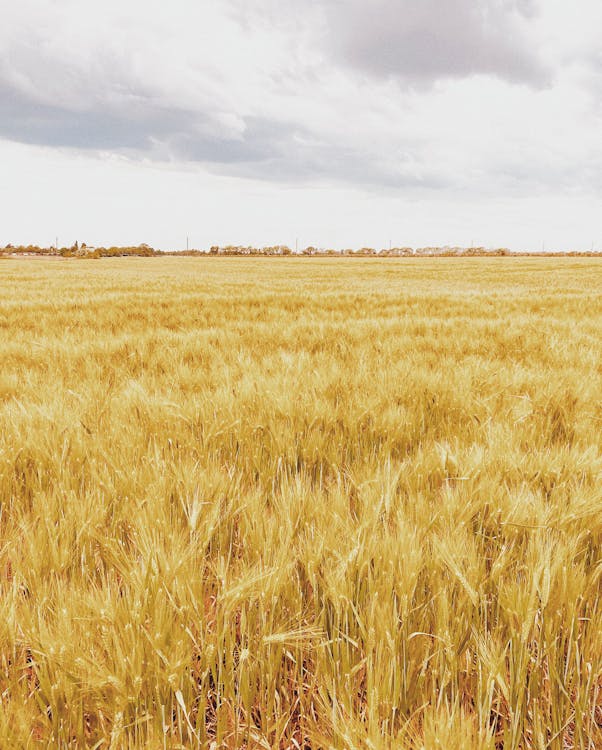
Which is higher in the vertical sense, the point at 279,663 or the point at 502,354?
the point at 502,354

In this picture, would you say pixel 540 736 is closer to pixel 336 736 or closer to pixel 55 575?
pixel 336 736

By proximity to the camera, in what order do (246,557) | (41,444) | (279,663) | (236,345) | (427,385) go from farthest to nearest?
1. (236,345)
2. (427,385)
3. (41,444)
4. (246,557)
5. (279,663)

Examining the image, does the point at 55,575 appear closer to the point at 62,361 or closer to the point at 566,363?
the point at 62,361

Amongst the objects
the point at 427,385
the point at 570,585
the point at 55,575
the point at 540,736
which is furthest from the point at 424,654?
the point at 427,385

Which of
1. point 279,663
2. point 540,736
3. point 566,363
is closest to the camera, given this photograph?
point 540,736

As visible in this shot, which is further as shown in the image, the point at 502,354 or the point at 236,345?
the point at 236,345

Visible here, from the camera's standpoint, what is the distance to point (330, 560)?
0.87 meters

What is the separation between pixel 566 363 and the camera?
3.06 m

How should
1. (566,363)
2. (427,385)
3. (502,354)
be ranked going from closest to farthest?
(427,385) < (566,363) < (502,354)

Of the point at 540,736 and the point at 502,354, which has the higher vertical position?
the point at 502,354

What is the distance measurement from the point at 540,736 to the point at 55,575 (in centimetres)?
95

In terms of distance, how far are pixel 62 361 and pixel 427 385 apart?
2.64 m

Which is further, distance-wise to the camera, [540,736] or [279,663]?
[279,663]

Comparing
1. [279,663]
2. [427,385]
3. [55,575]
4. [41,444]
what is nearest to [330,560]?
[279,663]
